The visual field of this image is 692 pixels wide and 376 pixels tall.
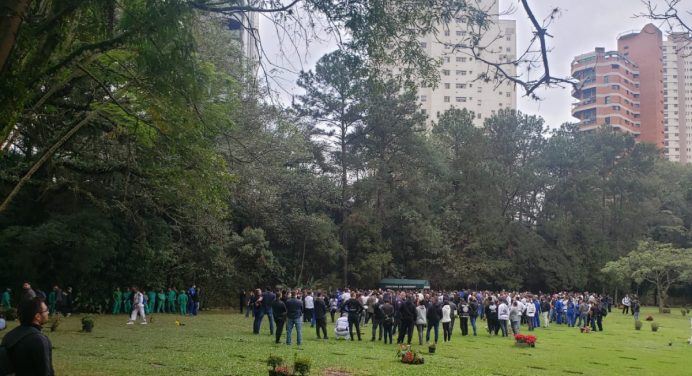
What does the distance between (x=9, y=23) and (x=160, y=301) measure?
1061 inches

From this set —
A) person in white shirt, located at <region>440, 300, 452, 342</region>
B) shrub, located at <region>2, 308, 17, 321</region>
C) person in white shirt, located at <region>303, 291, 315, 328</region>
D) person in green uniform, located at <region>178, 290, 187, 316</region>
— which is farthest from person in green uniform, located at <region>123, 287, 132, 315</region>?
person in white shirt, located at <region>440, 300, 452, 342</region>

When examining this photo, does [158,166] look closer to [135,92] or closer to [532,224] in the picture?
[135,92]

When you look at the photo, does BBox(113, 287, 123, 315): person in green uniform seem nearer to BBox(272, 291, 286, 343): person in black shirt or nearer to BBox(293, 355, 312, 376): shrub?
BBox(272, 291, 286, 343): person in black shirt

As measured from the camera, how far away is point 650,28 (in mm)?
7520

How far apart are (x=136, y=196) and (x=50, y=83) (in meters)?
9.63

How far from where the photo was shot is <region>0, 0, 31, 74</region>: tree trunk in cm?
697

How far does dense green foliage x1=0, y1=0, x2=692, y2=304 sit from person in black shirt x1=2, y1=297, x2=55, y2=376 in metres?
4.58

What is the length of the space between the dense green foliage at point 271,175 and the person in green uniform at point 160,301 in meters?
1.13

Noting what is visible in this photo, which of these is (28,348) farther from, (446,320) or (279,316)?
(446,320)

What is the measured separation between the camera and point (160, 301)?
105 ft

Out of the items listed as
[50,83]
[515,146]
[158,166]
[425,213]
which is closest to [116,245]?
[158,166]

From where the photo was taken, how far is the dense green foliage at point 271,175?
10258mm

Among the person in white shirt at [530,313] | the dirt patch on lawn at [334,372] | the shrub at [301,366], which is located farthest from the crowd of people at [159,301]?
the shrub at [301,366]

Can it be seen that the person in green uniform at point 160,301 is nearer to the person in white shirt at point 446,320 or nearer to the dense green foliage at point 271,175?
the dense green foliage at point 271,175
